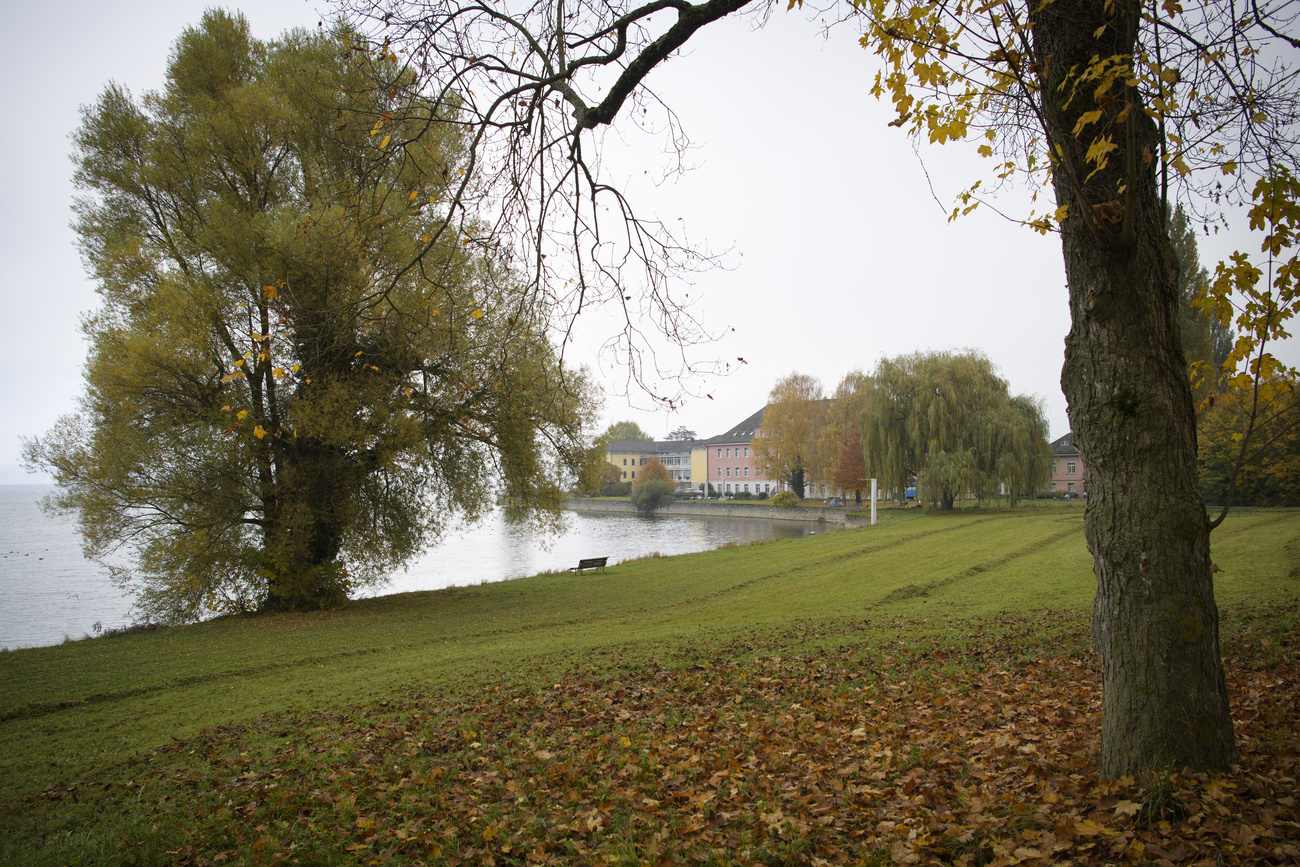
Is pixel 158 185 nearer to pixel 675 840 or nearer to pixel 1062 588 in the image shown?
pixel 675 840

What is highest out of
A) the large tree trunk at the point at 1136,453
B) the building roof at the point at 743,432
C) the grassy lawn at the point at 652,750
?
the building roof at the point at 743,432

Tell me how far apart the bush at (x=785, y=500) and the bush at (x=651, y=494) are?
15.7 m

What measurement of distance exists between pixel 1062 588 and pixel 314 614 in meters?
16.5

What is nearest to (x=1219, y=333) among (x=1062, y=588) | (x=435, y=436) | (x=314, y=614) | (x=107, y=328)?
(x=1062, y=588)

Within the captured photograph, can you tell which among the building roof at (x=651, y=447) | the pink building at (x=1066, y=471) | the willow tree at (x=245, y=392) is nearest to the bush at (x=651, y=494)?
the pink building at (x=1066, y=471)

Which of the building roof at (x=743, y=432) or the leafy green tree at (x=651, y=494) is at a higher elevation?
the building roof at (x=743, y=432)

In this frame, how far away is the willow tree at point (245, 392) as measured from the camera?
15297mm

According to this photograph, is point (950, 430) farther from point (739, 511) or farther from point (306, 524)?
point (306, 524)

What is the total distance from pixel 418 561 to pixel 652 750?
62.2ft

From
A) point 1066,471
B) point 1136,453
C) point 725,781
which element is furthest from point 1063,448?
point 725,781

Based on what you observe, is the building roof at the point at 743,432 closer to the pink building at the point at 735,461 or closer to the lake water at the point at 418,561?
the pink building at the point at 735,461

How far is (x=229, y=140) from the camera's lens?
16.8 m

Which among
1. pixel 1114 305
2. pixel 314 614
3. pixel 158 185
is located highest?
pixel 158 185

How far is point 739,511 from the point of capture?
214 feet
